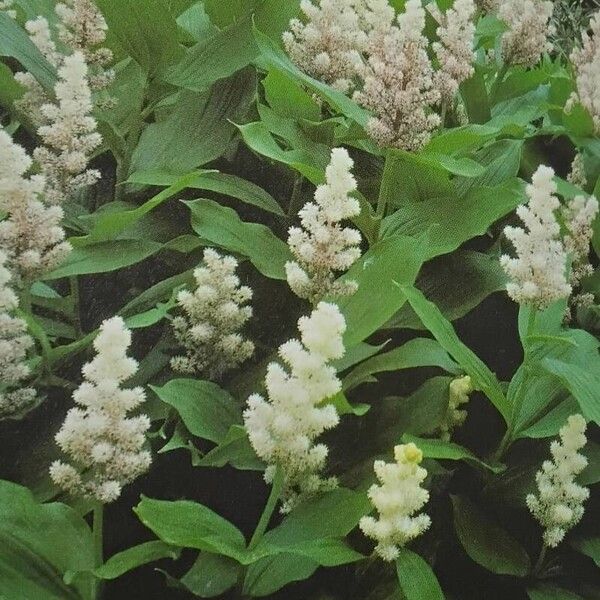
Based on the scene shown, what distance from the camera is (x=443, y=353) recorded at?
0.99 meters

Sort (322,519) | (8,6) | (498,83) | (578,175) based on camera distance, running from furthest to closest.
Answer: (498,83), (8,6), (578,175), (322,519)

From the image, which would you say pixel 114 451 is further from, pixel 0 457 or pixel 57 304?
pixel 57 304

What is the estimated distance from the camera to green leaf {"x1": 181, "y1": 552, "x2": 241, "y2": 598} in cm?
87

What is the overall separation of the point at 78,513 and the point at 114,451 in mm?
128

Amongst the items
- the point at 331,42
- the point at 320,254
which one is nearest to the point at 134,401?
the point at 320,254

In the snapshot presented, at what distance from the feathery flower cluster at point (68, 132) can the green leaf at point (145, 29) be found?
0.93 ft

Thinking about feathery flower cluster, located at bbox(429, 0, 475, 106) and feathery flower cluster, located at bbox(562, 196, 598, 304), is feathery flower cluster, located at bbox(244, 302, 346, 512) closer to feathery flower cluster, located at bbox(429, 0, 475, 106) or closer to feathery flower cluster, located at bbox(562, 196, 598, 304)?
feathery flower cluster, located at bbox(562, 196, 598, 304)

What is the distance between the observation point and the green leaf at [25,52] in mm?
1301

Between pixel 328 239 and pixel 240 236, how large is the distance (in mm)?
244

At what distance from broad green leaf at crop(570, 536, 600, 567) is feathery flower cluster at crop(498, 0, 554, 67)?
1.06 meters

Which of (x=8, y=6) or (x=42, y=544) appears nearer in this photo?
(x=42, y=544)

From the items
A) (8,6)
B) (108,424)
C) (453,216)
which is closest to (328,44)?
(453,216)

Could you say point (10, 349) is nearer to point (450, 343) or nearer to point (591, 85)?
point (450, 343)

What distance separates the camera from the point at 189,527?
82 centimetres
